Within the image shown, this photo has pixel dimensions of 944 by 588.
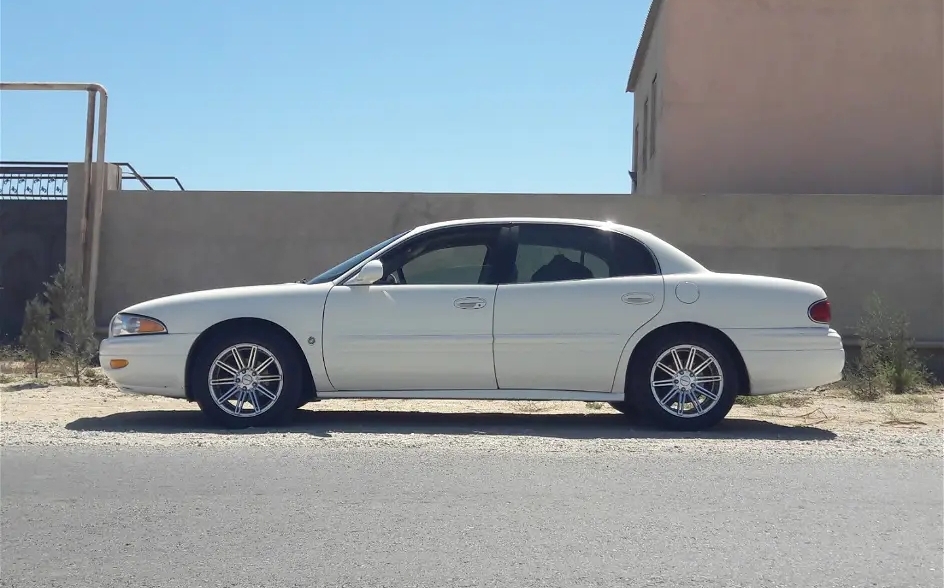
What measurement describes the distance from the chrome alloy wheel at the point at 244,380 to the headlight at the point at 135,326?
1.62 feet

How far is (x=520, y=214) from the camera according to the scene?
1265 cm

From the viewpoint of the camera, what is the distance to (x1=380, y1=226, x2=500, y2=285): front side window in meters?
7.47

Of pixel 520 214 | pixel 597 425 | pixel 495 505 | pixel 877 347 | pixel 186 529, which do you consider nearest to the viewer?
pixel 186 529

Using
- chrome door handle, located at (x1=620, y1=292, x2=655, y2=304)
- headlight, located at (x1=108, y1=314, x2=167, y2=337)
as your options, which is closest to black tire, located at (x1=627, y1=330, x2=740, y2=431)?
chrome door handle, located at (x1=620, y1=292, x2=655, y2=304)

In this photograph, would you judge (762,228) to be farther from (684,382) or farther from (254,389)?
(254,389)

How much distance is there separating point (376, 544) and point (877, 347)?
26.1ft

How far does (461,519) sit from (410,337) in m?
2.57

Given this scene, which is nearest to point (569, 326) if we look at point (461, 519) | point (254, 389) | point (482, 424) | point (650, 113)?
point (482, 424)

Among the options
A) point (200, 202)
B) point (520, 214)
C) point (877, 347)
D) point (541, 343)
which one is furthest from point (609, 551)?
point (200, 202)

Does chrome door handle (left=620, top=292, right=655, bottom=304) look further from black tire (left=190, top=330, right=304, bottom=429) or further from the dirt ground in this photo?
black tire (left=190, top=330, right=304, bottom=429)

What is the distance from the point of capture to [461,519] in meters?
4.79

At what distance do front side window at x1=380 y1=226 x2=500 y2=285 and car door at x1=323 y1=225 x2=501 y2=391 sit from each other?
0.13 metres

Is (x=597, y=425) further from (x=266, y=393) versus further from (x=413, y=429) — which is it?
(x=266, y=393)

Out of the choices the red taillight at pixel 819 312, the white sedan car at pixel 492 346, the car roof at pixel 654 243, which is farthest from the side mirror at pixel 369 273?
the red taillight at pixel 819 312
